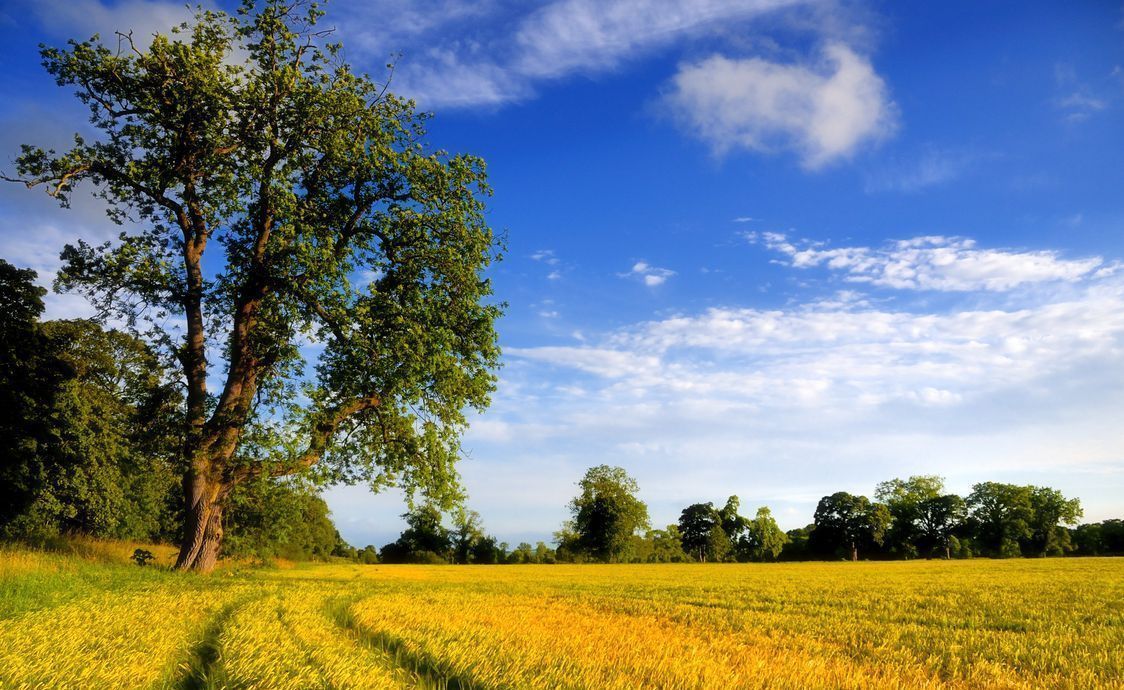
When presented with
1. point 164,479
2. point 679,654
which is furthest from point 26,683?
point 164,479

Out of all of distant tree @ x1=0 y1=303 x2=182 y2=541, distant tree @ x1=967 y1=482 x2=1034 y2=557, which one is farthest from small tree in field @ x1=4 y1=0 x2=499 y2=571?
distant tree @ x1=967 y1=482 x2=1034 y2=557

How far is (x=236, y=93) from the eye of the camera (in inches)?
750

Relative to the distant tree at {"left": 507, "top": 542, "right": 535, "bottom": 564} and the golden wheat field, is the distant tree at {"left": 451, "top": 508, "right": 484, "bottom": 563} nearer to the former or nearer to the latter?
the distant tree at {"left": 507, "top": 542, "right": 535, "bottom": 564}

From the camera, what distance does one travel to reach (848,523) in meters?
96.7

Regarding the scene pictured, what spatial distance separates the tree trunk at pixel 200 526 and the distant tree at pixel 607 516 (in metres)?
69.6

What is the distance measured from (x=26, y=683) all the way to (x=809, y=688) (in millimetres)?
5510

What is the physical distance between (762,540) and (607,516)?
35793mm

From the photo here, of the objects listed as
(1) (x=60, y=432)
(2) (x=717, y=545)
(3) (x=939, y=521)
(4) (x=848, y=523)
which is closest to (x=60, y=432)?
(1) (x=60, y=432)

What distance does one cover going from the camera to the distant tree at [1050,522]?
292 ft

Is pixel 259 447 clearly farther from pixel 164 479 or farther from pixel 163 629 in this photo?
pixel 164 479

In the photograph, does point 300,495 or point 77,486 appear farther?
point 77,486

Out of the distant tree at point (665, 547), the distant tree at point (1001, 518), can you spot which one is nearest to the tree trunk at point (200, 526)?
the distant tree at point (665, 547)

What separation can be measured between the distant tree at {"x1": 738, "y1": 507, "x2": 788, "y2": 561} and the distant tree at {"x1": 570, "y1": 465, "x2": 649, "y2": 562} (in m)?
28.9

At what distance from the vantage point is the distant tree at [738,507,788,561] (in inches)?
3971
